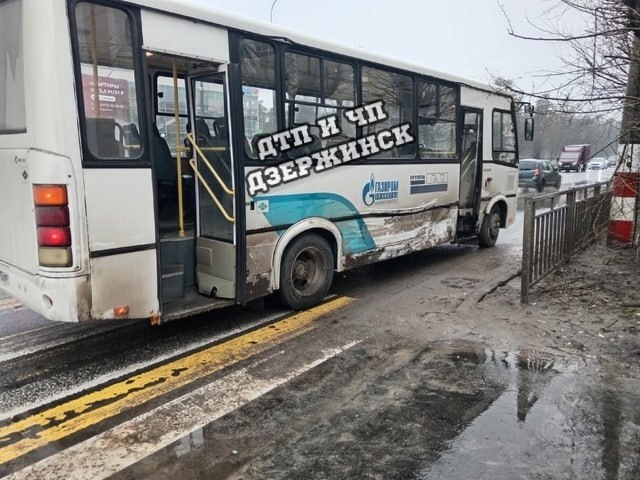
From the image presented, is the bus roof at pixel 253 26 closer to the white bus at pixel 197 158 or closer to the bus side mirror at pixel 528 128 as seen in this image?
the white bus at pixel 197 158

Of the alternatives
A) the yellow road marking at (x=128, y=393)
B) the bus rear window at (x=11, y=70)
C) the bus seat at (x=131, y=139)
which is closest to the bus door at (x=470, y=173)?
the yellow road marking at (x=128, y=393)

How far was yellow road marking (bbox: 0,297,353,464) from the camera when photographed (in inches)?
126

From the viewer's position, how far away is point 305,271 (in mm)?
5996

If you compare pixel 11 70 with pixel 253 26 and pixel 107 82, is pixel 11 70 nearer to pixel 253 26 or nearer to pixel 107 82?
pixel 107 82

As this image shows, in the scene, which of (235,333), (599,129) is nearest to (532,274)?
(599,129)

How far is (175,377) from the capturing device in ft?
13.4

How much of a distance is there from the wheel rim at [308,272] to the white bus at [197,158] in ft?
0.08

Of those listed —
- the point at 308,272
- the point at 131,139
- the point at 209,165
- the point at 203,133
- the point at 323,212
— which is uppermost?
the point at 203,133

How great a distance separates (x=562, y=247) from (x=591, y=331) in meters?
2.41

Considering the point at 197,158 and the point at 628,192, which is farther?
the point at 628,192

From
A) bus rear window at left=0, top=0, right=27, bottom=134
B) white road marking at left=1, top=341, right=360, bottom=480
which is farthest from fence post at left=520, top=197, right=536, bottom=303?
bus rear window at left=0, top=0, right=27, bottom=134

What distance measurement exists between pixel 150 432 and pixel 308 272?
3.05 m

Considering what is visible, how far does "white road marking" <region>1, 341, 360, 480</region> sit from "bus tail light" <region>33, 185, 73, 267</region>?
4.27ft

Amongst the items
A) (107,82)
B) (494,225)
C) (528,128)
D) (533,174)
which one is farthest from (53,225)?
(533,174)
